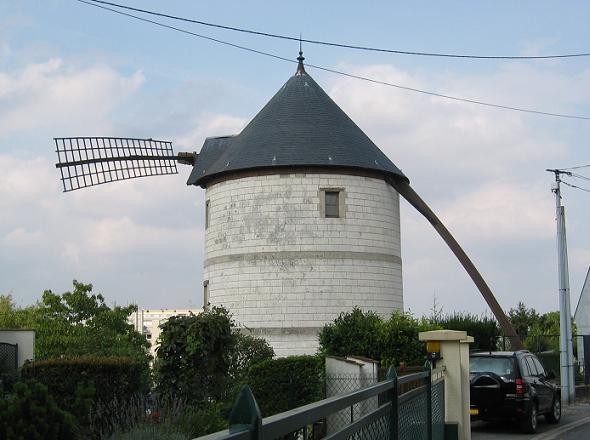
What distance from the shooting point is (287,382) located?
1653cm

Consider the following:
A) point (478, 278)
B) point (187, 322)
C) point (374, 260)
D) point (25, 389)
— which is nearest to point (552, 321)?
point (478, 278)

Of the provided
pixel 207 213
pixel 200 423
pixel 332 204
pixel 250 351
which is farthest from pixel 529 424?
pixel 207 213

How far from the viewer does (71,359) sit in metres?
15.7

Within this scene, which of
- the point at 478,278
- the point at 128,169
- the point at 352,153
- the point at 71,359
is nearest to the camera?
the point at 71,359

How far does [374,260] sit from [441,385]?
19.4 metres

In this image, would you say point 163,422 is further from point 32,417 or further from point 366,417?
point 366,417

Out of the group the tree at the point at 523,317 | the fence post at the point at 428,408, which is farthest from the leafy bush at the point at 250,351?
the tree at the point at 523,317

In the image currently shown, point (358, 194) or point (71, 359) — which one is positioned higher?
point (358, 194)

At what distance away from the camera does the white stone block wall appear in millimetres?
29375

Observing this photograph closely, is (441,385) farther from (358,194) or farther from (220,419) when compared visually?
(358,194)

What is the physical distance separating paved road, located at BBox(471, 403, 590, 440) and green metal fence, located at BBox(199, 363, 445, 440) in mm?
6824

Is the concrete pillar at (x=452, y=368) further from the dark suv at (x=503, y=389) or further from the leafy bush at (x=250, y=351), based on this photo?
the leafy bush at (x=250, y=351)

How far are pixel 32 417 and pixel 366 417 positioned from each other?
4032 mm

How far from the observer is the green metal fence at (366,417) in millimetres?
2639
